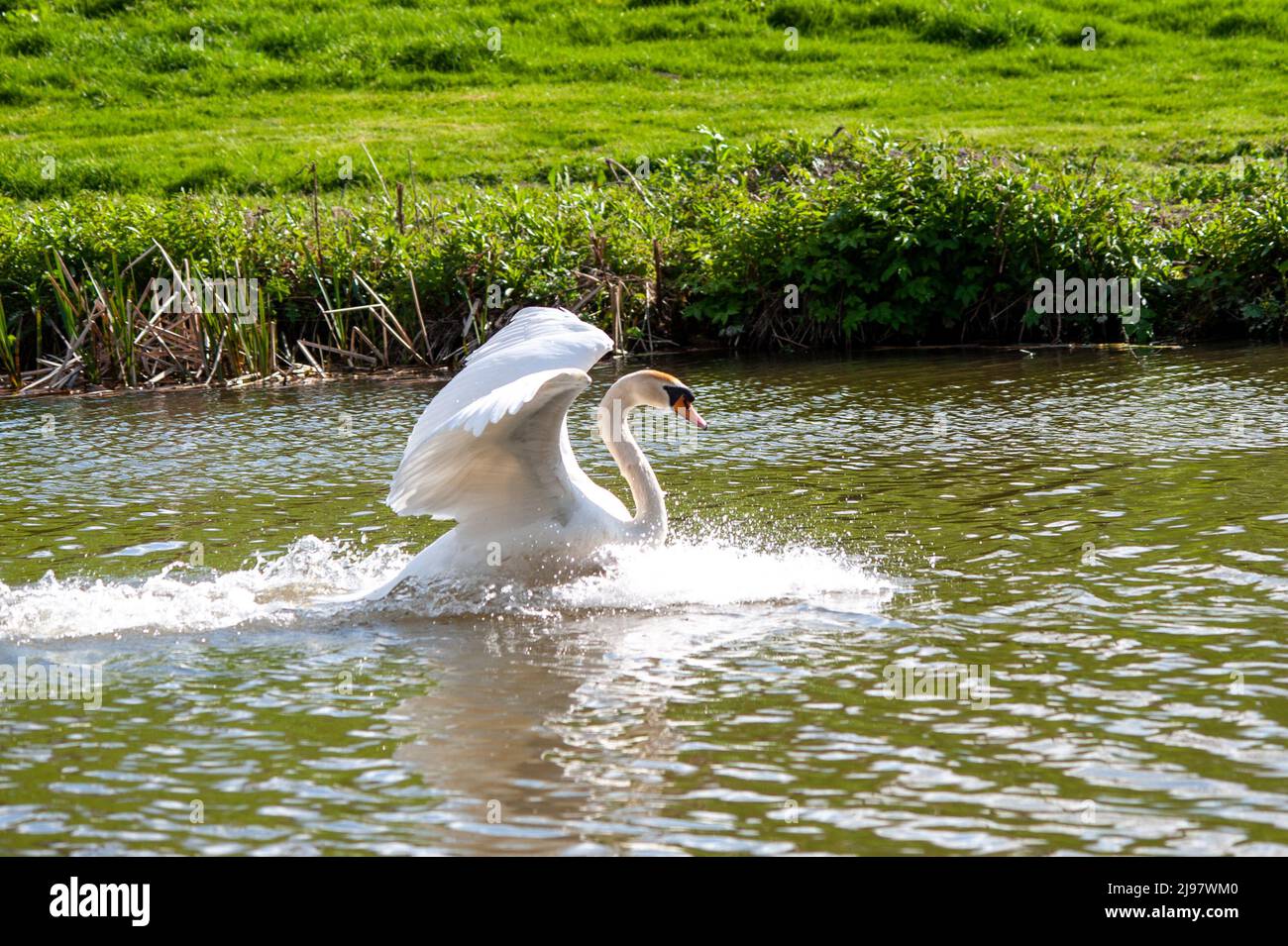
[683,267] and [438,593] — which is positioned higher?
[683,267]

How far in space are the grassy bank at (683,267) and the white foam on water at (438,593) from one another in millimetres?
7881

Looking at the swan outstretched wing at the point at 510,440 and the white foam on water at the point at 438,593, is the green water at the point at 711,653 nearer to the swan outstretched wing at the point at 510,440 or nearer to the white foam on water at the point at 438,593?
the white foam on water at the point at 438,593

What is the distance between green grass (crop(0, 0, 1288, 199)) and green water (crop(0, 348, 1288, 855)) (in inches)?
416

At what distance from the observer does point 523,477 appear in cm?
807

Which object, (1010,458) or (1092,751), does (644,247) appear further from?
(1092,751)

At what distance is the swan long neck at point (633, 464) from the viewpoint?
8.38 m

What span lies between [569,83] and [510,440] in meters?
19.7

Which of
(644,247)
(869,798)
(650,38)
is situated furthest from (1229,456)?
(650,38)

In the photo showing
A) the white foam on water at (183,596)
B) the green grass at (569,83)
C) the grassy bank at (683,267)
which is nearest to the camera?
the white foam on water at (183,596)

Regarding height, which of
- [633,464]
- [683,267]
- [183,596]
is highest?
[683,267]

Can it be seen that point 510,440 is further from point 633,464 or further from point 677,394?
point 677,394

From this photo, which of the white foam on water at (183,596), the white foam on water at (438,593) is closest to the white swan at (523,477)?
the white foam on water at (438,593)

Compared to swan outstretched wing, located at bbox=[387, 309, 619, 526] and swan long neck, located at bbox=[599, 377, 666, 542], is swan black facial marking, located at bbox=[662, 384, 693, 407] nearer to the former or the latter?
swan long neck, located at bbox=[599, 377, 666, 542]

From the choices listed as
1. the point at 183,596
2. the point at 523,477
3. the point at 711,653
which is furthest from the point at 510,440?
the point at 183,596
